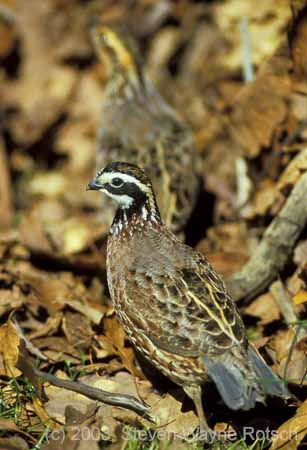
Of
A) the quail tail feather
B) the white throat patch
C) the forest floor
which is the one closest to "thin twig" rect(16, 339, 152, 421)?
the forest floor

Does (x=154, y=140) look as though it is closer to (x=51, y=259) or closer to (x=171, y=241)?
(x=51, y=259)

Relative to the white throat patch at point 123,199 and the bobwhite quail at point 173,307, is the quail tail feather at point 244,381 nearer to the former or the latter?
the bobwhite quail at point 173,307

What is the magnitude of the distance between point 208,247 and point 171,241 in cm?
195

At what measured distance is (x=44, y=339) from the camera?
18.9ft

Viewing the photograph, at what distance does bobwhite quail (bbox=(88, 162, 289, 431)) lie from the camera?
4656 millimetres

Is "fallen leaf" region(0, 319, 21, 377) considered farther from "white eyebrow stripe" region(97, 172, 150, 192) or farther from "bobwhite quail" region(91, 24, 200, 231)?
"bobwhite quail" region(91, 24, 200, 231)

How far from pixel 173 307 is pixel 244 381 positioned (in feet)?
1.93

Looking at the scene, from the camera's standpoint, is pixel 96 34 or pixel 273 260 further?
pixel 96 34

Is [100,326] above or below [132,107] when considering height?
below

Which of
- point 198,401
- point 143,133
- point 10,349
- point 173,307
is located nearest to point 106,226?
point 143,133

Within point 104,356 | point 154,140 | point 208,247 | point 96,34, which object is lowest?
point 104,356

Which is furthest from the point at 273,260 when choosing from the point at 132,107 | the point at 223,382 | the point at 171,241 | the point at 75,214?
the point at 75,214

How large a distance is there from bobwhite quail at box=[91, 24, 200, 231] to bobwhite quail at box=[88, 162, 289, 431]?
56.1 inches

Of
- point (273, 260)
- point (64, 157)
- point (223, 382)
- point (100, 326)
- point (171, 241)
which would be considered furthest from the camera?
point (64, 157)
